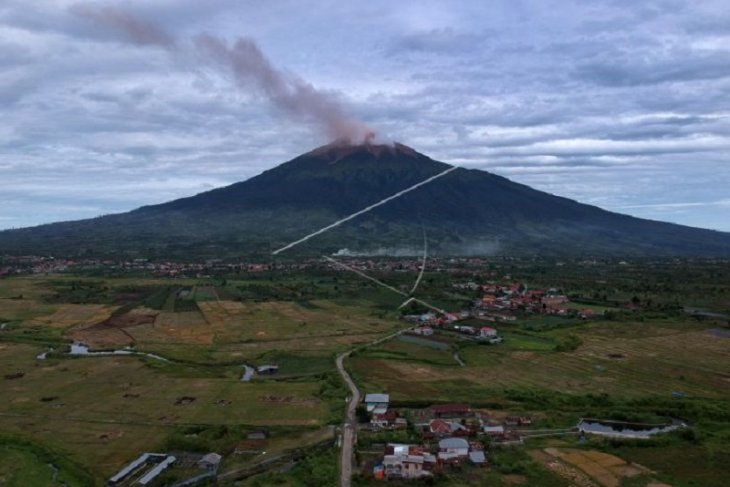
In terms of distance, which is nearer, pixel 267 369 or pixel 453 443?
pixel 453 443

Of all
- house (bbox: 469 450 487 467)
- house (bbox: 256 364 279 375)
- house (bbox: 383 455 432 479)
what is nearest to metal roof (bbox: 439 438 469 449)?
house (bbox: 469 450 487 467)

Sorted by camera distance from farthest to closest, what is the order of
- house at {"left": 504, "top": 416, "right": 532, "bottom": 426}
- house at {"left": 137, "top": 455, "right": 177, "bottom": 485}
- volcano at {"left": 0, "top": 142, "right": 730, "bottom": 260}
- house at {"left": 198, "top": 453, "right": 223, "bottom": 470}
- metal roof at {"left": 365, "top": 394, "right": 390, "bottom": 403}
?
1. volcano at {"left": 0, "top": 142, "right": 730, "bottom": 260}
2. metal roof at {"left": 365, "top": 394, "right": 390, "bottom": 403}
3. house at {"left": 504, "top": 416, "right": 532, "bottom": 426}
4. house at {"left": 198, "top": 453, "right": 223, "bottom": 470}
5. house at {"left": 137, "top": 455, "right": 177, "bottom": 485}

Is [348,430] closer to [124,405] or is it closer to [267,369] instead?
[124,405]

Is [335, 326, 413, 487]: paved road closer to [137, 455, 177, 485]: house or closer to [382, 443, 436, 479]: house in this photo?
[382, 443, 436, 479]: house

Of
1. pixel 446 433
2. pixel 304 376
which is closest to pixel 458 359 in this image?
pixel 304 376

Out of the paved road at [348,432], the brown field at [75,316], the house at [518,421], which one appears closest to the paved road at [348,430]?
the paved road at [348,432]

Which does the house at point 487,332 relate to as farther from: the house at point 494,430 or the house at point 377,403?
the house at point 494,430
